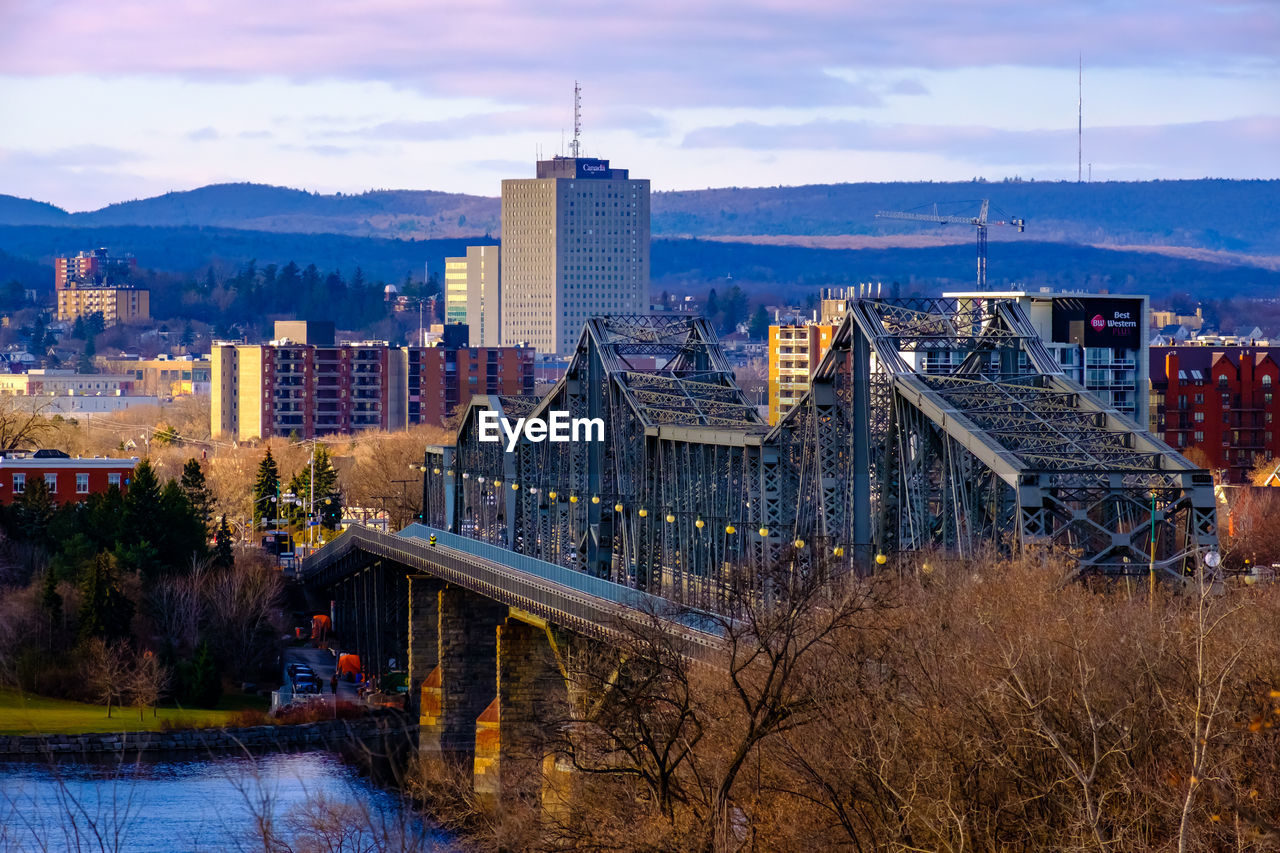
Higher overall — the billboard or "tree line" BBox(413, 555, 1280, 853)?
the billboard

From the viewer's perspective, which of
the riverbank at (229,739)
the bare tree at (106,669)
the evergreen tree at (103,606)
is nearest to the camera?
the riverbank at (229,739)

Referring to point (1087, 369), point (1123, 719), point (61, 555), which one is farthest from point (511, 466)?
point (1123, 719)

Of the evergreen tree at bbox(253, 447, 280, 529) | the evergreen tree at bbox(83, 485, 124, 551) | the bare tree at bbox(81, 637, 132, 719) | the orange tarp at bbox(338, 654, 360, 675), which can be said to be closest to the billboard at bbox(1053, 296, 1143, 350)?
the orange tarp at bbox(338, 654, 360, 675)

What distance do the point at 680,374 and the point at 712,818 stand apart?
69714 millimetres

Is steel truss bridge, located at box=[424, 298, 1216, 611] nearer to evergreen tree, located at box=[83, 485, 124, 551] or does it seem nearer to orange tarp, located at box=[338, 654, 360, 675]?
orange tarp, located at box=[338, 654, 360, 675]

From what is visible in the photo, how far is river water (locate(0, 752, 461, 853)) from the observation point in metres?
62.8

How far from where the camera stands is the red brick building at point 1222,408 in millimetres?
166125

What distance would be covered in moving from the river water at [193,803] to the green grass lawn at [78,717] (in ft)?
16.0

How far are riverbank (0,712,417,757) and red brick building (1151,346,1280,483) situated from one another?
81.7 metres

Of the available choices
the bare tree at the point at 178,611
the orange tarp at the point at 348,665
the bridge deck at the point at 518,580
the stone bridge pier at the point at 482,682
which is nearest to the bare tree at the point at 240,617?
the bare tree at the point at 178,611

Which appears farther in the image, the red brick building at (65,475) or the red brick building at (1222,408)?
the red brick building at (1222,408)

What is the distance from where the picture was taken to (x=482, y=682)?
4040 inches

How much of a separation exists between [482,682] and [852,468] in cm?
2493

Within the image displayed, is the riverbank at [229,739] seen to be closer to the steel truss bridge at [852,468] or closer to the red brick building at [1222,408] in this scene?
the steel truss bridge at [852,468]
